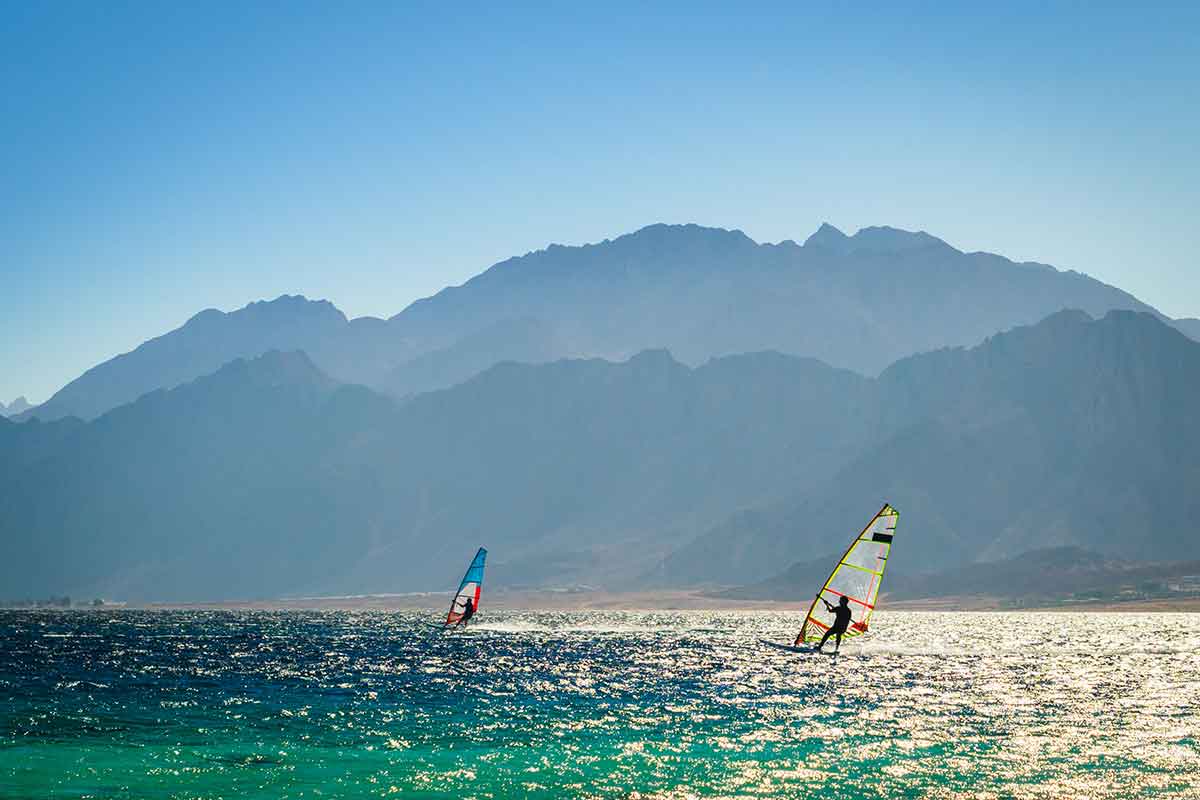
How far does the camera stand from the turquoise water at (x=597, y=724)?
47.2 meters

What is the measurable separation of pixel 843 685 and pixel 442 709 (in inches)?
1117

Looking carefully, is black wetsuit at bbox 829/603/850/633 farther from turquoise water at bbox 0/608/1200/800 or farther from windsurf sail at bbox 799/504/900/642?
turquoise water at bbox 0/608/1200/800

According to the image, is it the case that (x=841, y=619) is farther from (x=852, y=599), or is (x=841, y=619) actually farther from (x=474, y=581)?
(x=474, y=581)

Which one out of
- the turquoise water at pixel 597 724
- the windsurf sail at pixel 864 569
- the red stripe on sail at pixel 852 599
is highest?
the windsurf sail at pixel 864 569

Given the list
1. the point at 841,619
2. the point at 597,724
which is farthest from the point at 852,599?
the point at 597,724

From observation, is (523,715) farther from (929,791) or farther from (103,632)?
(103,632)

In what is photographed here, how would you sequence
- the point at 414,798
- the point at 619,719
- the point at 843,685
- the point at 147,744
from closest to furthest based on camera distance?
the point at 414,798, the point at 147,744, the point at 619,719, the point at 843,685

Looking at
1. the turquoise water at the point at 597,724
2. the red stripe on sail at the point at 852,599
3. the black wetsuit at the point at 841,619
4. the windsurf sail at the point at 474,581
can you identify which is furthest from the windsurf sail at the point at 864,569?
the windsurf sail at the point at 474,581

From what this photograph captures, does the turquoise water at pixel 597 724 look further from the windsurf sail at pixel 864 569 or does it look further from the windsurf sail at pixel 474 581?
the windsurf sail at pixel 474 581

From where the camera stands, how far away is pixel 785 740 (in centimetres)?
5841

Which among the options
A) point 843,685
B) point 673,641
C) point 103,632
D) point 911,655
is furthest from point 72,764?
point 103,632

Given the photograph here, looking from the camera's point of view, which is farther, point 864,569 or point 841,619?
point 841,619

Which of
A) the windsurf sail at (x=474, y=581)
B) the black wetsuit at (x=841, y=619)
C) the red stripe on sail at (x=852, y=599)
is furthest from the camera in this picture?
the windsurf sail at (x=474, y=581)

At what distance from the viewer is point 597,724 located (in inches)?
2557
